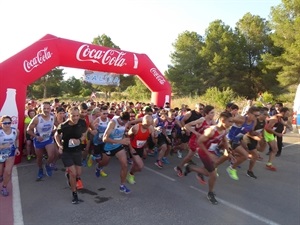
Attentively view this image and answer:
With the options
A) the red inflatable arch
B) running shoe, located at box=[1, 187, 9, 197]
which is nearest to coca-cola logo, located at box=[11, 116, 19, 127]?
the red inflatable arch

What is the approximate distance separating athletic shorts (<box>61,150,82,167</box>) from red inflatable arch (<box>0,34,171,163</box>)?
11.6 ft

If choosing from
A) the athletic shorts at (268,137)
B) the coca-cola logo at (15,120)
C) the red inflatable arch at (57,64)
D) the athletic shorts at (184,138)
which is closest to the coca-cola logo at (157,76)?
the red inflatable arch at (57,64)

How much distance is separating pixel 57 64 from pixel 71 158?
5.37 m

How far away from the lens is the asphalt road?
15.2 ft

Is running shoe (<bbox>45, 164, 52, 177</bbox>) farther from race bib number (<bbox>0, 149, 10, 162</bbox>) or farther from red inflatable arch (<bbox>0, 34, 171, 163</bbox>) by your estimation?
red inflatable arch (<bbox>0, 34, 171, 163</bbox>)

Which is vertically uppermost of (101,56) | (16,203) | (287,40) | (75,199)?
(287,40)

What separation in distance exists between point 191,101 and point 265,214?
21.9 metres

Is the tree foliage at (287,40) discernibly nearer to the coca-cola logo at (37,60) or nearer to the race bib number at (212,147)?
the coca-cola logo at (37,60)

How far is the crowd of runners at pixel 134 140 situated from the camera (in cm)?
539

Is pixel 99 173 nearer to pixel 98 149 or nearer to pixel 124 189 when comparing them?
pixel 98 149

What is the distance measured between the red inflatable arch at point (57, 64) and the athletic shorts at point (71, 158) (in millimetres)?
3534

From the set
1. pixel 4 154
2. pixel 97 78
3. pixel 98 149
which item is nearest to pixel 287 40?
pixel 97 78

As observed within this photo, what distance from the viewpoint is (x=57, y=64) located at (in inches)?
384

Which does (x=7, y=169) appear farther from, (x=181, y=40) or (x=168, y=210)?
(x=181, y=40)
